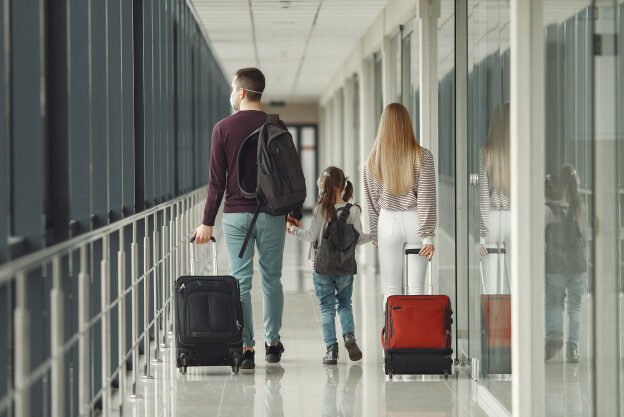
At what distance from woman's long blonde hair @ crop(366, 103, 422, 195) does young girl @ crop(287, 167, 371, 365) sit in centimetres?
27

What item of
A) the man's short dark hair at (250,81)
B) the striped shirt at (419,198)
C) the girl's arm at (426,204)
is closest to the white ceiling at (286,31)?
the man's short dark hair at (250,81)

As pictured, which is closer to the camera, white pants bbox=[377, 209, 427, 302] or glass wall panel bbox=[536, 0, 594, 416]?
glass wall panel bbox=[536, 0, 594, 416]

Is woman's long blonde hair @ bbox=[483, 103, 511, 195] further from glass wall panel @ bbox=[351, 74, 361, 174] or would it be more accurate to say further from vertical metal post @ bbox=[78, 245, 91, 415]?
glass wall panel @ bbox=[351, 74, 361, 174]

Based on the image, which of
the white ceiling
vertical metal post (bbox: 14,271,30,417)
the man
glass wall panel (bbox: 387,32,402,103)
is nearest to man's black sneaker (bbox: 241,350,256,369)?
the man

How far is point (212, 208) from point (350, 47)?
803 centimetres

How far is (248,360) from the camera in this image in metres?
5.48

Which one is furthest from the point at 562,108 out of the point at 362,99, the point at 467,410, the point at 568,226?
the point at 362,99

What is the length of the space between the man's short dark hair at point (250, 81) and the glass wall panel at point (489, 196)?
1134mm

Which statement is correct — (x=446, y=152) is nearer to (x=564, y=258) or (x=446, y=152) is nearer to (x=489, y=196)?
(x=489, y=196)

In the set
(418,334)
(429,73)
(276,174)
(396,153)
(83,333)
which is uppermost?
(429,73)

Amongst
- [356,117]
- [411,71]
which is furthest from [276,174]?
[356,117]

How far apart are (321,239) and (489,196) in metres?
1.16

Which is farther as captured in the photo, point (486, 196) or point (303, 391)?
point (303, 391)

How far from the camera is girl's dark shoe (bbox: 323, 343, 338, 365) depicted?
18.9ft
